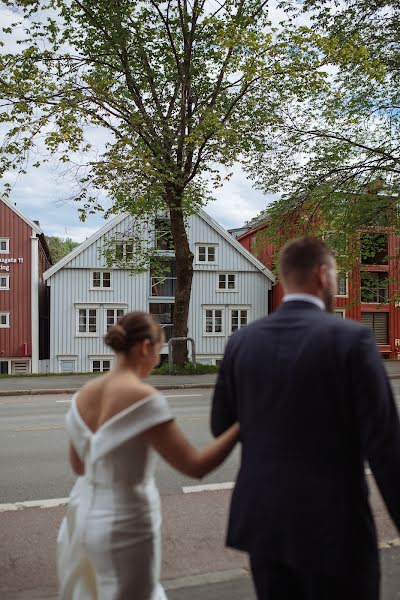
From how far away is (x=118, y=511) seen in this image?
2.43 metres

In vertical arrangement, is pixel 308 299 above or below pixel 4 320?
below

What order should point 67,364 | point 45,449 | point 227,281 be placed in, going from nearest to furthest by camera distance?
point 45,449
point 67,364
point 227,281

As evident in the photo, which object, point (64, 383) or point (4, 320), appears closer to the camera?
point (64, 383)

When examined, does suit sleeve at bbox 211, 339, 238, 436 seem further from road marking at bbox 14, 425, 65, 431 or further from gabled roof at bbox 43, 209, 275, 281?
gabled roof at bbox 43, 209, 275, 281

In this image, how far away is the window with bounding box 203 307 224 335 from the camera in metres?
40.8

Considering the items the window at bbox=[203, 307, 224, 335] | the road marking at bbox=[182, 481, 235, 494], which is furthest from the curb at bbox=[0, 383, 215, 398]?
the window at bbox=[203, 307, 224, 335]

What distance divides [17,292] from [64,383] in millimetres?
22695

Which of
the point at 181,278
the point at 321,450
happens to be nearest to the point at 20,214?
the point at 181,278

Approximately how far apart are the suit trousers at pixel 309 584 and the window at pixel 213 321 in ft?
126

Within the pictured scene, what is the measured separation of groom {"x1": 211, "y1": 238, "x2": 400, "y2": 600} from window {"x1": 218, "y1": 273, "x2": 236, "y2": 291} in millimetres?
39291

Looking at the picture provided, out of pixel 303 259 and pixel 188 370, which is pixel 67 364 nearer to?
pixel 188 370

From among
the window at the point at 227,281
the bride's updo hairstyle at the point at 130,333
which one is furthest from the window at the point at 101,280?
the bride's updo hairstyle at the point at 130,333

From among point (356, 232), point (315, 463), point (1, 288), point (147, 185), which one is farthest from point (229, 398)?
point (1, 288)

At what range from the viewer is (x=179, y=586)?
3936 millimetres
